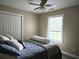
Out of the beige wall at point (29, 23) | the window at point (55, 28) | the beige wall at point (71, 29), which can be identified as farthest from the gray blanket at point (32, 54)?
the beige wall at point (29, 23)

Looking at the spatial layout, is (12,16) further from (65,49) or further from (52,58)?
(65,49)

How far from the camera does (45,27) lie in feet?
16.1

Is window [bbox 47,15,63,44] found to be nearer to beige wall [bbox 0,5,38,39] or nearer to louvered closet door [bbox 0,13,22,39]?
beige wall [bbox 0,5,38,39]

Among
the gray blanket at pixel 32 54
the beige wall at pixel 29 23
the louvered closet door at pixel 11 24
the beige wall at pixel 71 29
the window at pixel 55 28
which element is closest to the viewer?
the gray blanket at pixel 32 54

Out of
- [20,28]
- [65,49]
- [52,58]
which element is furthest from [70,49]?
[20,28]

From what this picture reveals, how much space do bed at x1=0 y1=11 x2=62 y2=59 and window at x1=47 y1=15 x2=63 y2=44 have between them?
1339mm

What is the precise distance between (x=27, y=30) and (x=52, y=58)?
2474mm

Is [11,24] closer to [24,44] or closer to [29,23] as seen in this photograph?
[29,23]

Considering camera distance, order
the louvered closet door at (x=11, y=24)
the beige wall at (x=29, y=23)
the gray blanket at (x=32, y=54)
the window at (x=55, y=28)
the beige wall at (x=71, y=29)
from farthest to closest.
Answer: the beige wall at (x=29, y=23) → the window at (x=55, y=28) → the louvered closet door at (x=11, y=24) → the beige wall at (x=71, y=29) → the gray blanket at (x=32, y=54)

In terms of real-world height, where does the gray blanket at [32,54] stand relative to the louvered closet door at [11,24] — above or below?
below

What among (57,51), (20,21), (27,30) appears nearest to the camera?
(57,51)

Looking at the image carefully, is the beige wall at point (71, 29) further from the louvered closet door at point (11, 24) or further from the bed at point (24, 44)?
the louvered closet door at point (11, 24)

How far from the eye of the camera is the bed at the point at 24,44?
6.66 feet

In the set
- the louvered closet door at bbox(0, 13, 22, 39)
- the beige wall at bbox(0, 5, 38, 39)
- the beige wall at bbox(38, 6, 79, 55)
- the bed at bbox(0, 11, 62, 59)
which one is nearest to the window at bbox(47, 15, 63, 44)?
the beige wall at bbox(38, 6, 79, 55)
